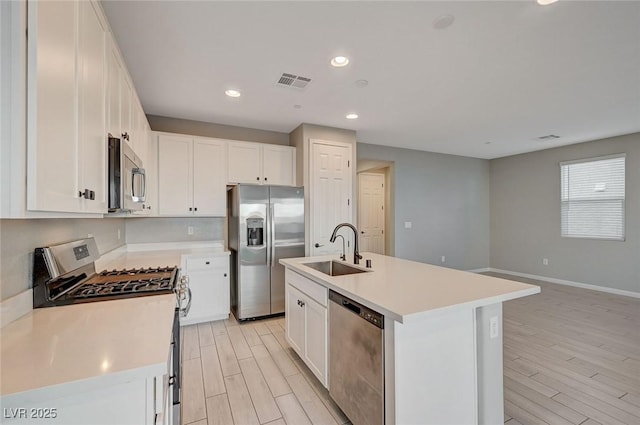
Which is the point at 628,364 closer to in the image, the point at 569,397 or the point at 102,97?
the point at 569,397

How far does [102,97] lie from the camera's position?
1464 mm

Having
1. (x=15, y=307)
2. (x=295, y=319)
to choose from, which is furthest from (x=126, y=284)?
(x=295, y=319)

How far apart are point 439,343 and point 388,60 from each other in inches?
84.5

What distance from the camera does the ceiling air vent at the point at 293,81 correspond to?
263 centimetres

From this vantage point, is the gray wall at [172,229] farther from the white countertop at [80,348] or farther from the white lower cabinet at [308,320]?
the white countertop at [80,348]

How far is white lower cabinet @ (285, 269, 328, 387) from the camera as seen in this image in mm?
1979

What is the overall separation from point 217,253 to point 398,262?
2.21m

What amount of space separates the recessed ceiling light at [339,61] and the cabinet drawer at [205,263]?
2.52 meters

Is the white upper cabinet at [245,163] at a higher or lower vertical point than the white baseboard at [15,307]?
higher

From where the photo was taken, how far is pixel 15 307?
3.92 feet

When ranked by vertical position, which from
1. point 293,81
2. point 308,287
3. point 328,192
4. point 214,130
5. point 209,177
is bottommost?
point 308,287

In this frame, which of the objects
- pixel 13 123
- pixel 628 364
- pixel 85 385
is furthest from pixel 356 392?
pixel 628 364

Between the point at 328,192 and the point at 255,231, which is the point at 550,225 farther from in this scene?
the point at 255,231

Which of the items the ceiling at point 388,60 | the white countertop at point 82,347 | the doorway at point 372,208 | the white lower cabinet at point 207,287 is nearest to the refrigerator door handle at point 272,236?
the white lower cabinet at point 207,287
